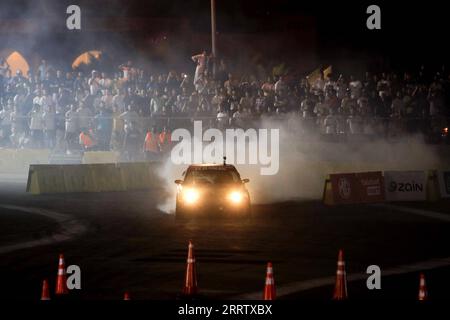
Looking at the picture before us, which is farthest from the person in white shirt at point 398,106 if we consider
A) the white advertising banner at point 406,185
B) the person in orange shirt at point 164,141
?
the person in orange shirt at point 164,141

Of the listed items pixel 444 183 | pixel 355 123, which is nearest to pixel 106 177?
pixel 355 123

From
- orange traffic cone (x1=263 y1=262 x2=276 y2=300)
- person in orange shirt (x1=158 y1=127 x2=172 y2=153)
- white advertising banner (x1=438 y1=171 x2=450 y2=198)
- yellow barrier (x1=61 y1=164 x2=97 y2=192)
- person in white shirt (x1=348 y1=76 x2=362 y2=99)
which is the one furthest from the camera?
person in orange shirt (x1=158 y1=127 x2=172 y2=153)

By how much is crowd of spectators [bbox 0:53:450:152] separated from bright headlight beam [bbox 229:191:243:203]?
11.0 m

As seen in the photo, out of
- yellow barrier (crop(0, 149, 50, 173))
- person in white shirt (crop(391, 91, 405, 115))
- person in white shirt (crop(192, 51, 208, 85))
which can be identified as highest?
person in white shirt (crop(192, 51, 208, 85))

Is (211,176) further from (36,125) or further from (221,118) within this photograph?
(36,125)

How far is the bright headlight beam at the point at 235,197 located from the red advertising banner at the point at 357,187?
515 cm

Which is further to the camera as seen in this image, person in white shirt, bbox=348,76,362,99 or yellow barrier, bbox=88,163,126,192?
person in white shirt, bbox=348,76,362,99

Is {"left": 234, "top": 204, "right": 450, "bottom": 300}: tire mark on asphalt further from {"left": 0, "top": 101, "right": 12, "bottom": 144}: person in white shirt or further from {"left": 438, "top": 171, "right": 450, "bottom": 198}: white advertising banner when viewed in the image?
{"left": 0, "top": 101, "right": 12, "bottom": 144}: person in white shirt

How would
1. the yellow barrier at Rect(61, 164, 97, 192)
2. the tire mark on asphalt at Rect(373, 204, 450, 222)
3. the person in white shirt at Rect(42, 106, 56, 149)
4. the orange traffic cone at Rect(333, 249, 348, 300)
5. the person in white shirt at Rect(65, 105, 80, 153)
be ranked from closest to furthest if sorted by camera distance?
the orange traffic cone at Rect(333, 249, 348, 300) → the tire mark on asphalt at Rect(373, 204, 450, 222) → the yellow barrier at Rect(61, 164, 97, 192) → the person in white shirt at Rect(65, 105, 80, 153) → the person in white shirt at Rect(42, 106, 56, 149)

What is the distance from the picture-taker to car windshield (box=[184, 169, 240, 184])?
23094 mm

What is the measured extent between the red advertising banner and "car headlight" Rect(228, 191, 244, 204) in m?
5.13

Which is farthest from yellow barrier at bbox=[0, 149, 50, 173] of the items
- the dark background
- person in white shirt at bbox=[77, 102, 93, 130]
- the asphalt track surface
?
the asphalt track surface

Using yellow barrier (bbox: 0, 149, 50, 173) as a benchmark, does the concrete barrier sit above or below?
below

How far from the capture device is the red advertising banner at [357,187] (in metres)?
27.3
